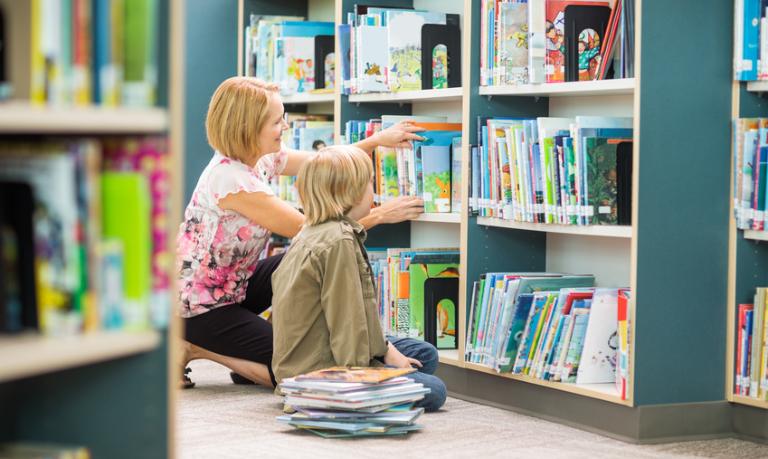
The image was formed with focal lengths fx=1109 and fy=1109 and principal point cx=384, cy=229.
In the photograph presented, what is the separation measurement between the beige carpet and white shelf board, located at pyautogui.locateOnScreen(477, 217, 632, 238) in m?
0.60

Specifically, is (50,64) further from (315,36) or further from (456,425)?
(315,36)

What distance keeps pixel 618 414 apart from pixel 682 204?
63cm

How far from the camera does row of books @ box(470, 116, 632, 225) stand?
3.26m

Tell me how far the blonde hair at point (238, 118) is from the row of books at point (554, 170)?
737 millimetres

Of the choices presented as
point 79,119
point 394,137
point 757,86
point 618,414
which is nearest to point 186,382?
point 394,137

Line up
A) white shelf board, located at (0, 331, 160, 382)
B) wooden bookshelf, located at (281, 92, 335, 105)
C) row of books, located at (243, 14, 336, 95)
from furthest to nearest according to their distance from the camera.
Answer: row of books, located at (243, 14, 336, 95) → wooden bookshelf, located at (281, 92, 335, 105) → white shelf board, located at (0, 331, 160, 382)

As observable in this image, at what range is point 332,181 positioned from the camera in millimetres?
3428

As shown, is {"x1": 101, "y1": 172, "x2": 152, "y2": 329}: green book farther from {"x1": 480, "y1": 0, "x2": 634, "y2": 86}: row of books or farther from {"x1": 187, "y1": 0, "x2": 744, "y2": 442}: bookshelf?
{"x1": 480, "y1": 0, "x2": 634, "y2": 86}: row of books

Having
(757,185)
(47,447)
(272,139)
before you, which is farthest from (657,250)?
(47,447)

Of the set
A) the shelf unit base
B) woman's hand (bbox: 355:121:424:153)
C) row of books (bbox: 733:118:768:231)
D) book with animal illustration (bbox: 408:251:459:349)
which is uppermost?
woman's hand (bbox: 355:121:424:153)

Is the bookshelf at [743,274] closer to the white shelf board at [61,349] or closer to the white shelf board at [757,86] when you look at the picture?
the white shelf board at [757,86]

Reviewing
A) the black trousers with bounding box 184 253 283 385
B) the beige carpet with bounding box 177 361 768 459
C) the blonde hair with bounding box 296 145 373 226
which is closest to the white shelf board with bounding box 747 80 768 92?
the beige carpet with bounding box 177 361 768 459

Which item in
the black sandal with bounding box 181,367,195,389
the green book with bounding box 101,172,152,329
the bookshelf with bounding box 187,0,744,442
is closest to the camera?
the green book with bounding box 101,172,152,329

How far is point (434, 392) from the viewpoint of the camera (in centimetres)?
352
